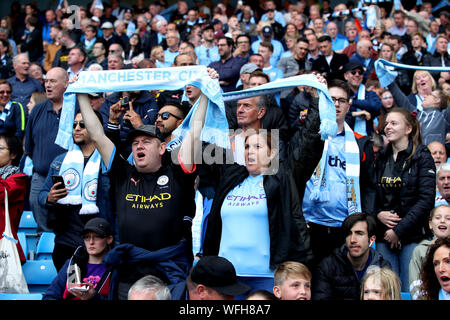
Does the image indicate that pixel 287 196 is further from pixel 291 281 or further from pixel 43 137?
pixel 43 137

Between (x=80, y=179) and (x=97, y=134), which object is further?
(x=80, y=179)

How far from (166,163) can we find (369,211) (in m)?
1.99

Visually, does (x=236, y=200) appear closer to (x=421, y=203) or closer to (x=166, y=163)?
(x=166, y=163)

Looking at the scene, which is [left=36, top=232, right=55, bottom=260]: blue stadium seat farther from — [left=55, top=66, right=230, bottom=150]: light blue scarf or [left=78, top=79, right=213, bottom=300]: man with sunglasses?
[left=78, top=79, right=213, bottom=300]: man with sunglasses

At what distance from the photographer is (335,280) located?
472 cm

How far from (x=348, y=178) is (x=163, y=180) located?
1.80 m

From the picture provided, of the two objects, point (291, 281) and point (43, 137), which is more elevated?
point (43, 137)

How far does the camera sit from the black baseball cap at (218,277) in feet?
12.5

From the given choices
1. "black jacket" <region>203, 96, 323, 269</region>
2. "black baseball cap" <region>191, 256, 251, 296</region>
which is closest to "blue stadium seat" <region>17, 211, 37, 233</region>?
"black jacket" <region>203, 96, 323, 269</region>

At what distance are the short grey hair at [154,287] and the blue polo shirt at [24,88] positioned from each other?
6.53 metres

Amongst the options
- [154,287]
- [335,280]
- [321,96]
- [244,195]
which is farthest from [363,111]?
[154,287]

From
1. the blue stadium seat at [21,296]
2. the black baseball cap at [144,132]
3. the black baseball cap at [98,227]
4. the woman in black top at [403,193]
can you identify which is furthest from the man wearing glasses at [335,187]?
the blue stadium seat at [21,296]
